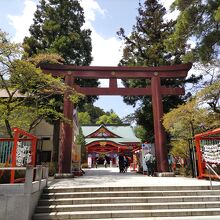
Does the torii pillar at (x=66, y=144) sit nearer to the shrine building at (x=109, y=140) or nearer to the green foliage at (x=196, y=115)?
the green foliage at (x=196, y=115)

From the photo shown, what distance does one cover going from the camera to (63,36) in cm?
1772

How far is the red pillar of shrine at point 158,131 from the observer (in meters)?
13.4

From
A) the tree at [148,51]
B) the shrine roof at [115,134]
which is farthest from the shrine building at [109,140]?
the tree at [148,51]

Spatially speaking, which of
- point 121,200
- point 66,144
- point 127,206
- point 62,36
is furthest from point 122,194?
point 62,36

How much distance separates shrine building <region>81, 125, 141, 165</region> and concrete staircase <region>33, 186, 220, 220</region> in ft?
61.4

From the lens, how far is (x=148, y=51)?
19.0 meters

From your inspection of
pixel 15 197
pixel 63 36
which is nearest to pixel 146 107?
pixel 63 36

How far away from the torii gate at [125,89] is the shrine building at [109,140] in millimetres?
12555

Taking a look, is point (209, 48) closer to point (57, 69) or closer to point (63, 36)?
point (57, 69)

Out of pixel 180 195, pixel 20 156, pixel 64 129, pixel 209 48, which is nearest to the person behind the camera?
pixel 180 195

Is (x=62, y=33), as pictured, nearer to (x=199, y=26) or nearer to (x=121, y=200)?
(x=199, y=26)

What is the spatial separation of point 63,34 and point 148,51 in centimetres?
711

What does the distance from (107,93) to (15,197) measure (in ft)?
31.3

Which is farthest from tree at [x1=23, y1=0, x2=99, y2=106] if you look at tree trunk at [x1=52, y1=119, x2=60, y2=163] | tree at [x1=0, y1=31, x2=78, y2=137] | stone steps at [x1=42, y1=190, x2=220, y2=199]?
stone steps at [x1=42, y1=190, x2=220, y2=199]
